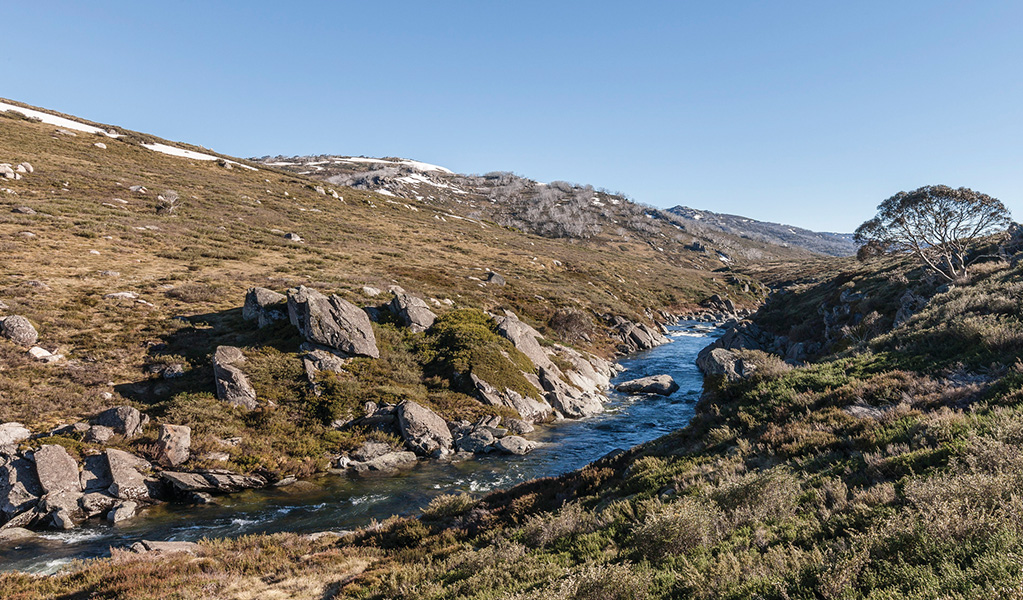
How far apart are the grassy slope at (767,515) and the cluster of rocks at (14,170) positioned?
5553 cm

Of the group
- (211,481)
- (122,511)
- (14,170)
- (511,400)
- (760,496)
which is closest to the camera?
(760,496)

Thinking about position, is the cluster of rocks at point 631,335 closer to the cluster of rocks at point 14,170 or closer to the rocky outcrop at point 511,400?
the rocky outcrop at point 511,400

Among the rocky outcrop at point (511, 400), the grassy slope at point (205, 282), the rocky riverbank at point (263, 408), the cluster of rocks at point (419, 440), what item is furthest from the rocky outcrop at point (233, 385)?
the rocky outcrop at point (511, 400)

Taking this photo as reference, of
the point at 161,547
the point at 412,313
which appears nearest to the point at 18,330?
the point at 161,547

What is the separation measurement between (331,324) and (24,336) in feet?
A: 42.3

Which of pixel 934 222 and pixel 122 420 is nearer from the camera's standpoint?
pixel 122 420

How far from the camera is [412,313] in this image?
29422mm

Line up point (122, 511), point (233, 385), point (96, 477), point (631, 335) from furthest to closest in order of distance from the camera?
point (631, 335)
point (233, 385)
point (96, 477)
point (122, 511)

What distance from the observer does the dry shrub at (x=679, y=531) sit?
741cm

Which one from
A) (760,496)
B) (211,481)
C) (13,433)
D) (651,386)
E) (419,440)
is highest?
(760,496)

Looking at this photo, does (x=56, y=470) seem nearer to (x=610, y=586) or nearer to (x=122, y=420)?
(x=122, y=420)

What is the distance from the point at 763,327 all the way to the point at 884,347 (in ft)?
111

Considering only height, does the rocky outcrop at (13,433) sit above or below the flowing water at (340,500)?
above

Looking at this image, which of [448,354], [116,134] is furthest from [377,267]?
[116,134]
